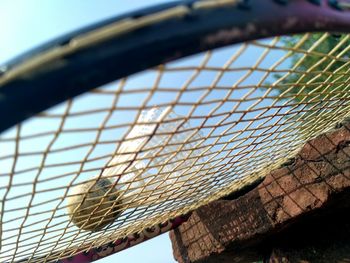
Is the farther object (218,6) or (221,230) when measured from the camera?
(221,230)

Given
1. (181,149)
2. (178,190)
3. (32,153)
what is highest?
(178,190)

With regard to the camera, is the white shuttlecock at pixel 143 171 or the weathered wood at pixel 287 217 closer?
the white shuttlecock at pixel 143 171

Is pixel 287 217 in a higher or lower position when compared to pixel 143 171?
lower

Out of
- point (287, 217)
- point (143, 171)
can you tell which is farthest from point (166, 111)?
point (287, 217)

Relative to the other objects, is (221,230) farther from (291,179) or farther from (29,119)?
(29,119)

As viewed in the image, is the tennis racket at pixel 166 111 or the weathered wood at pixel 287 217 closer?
the tennis racket at pixel 166 111

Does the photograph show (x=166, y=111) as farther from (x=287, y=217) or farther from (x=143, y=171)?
(x=287, y=217)

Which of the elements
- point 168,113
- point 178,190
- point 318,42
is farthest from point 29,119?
point 178,190

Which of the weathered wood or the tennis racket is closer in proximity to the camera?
the tennis racket
